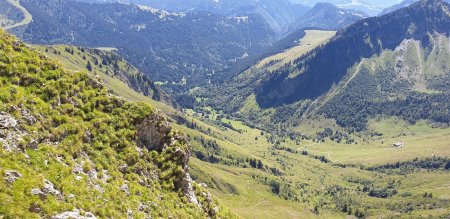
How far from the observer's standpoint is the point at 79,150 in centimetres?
4903

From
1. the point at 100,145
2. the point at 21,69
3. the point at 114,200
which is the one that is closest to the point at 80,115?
the point at 100,145

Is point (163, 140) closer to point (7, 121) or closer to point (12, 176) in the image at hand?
point (7, 121)

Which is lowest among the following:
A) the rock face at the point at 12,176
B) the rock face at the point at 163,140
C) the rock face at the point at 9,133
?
the rock face at the point at 163,140

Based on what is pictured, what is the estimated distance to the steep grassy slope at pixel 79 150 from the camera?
38938mm

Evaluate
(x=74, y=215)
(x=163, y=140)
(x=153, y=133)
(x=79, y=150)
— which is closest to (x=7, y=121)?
(x=79, y=150)

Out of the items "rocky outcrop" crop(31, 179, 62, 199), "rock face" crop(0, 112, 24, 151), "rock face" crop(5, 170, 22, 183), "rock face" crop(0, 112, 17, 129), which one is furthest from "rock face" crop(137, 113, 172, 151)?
"rock face" crop(5, 170, 22, 183)

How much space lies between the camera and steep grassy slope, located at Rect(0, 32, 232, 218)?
38.9m

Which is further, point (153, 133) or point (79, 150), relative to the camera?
point (153, 133)

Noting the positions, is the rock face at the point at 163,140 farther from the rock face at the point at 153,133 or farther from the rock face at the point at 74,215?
the rock face at the point at 74,215

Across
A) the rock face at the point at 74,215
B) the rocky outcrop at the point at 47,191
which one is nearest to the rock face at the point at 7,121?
the rocky outcrop at the point at 47,191

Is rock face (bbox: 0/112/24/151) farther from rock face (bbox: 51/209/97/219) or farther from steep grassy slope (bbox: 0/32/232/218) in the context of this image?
rock face (bbox: 51/209/97/219)

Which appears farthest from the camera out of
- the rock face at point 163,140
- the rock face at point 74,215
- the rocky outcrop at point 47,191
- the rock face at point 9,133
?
the rock face at point 163,140

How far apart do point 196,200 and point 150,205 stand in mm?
15486

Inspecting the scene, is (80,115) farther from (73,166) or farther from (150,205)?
(150,205)
